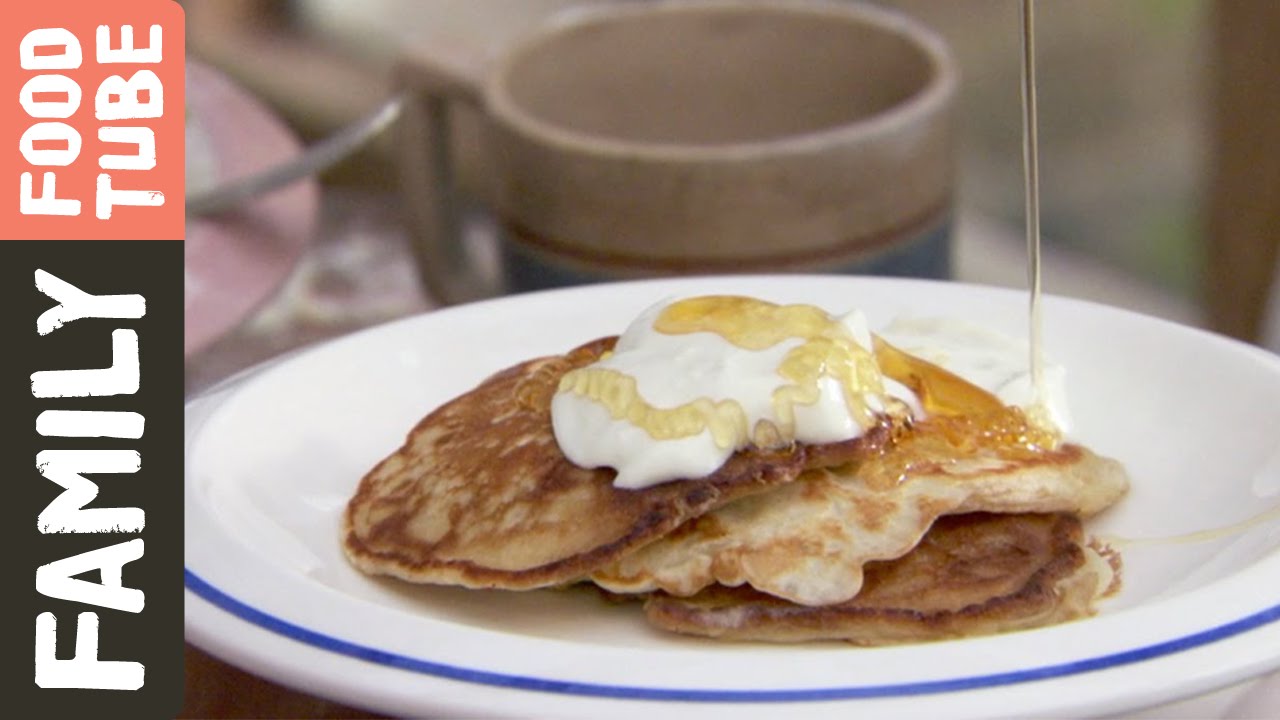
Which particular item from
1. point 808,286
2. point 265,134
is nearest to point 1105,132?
point 265,134

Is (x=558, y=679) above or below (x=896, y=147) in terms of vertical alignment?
below

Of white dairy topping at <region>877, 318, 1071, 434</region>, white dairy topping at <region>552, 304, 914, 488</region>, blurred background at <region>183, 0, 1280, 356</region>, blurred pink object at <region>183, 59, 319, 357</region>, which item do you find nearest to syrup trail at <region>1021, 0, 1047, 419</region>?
white dairy topping at <region>877, 318, 1071, 434</region>

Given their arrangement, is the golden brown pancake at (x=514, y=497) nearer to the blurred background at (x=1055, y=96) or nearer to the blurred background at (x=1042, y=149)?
the blurred background at (x=1042, y=149)

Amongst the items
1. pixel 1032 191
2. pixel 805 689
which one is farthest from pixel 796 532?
pixel 1032 191

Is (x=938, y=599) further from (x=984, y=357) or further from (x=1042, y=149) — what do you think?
(x=1042, y=149)

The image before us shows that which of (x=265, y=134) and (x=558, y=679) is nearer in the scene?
(x=558, y=679)

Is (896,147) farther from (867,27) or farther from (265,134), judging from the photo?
(265,134)

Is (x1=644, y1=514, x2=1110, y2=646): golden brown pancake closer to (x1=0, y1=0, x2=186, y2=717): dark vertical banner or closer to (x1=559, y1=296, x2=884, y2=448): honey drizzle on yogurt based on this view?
(x1=559, y1=296, x2=884, y2=448): honey drizzle on yogurt
